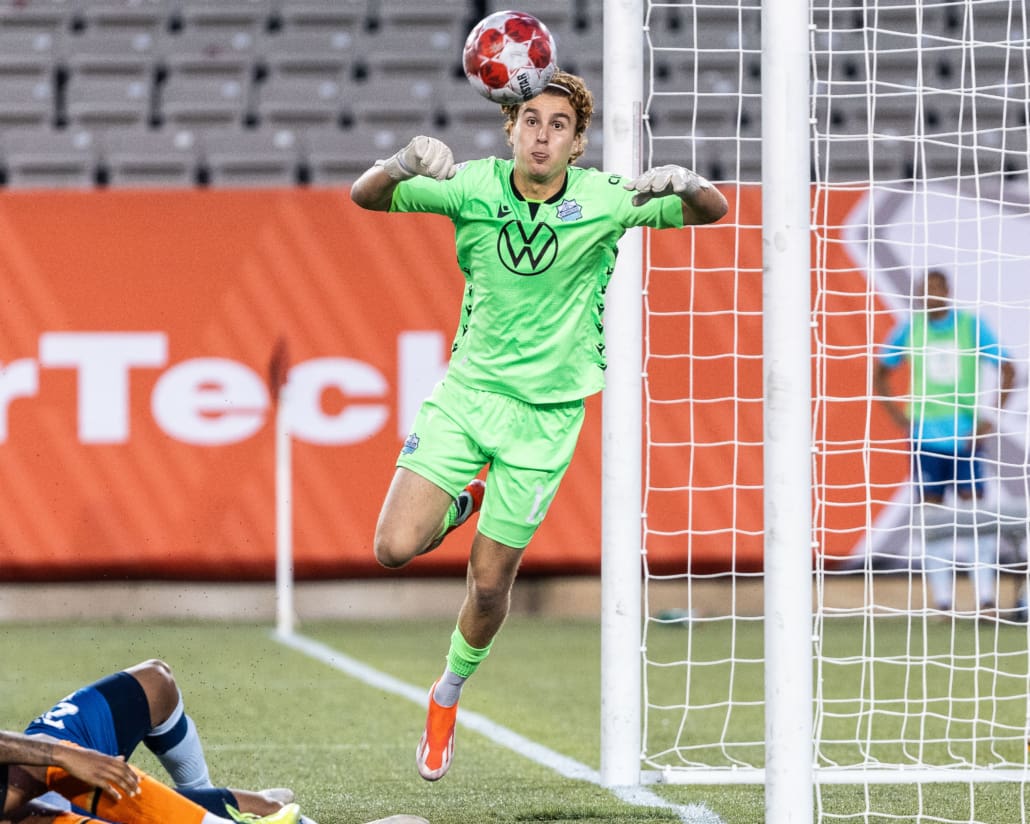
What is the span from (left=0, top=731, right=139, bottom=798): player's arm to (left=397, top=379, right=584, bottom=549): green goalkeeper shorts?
1.89 meters

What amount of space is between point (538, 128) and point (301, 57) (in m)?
9.21

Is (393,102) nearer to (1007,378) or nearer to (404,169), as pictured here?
(1007,378)

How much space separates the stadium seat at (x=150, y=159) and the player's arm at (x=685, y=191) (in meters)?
8.40

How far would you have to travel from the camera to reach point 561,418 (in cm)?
564

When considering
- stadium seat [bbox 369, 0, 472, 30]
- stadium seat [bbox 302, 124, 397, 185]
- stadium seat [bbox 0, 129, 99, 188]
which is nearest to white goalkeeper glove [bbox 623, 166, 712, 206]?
stadium seat [bbox 302, 124, 397, 185]

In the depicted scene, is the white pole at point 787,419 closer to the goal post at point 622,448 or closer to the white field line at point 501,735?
the white field line at point 501,735

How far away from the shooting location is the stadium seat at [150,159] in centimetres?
1306

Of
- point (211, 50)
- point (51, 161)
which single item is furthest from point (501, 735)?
point (211, 50)

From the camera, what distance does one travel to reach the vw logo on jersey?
5.39 meters

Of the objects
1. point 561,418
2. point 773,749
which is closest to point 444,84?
point 561,418

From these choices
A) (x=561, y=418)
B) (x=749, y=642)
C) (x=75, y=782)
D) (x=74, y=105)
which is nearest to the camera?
(x=75, y=782)

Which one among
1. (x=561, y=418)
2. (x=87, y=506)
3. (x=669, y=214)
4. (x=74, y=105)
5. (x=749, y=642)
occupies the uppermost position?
(x=74, y=105)

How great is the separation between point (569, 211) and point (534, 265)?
20cm

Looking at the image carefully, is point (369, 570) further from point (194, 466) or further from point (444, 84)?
point (444, 84)
